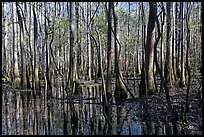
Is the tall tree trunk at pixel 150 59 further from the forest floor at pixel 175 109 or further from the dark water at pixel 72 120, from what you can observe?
the dark water at pixel 72 120

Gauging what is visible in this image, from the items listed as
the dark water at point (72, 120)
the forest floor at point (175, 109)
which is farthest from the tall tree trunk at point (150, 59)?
the dark water at point (72, 120)

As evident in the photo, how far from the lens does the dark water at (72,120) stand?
26.9ft

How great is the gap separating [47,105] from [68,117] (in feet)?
9.19

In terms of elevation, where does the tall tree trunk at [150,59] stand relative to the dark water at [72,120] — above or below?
above

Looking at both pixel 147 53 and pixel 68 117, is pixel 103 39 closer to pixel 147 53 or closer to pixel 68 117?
pixel 147 53

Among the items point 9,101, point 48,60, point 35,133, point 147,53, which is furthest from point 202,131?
point 48,60

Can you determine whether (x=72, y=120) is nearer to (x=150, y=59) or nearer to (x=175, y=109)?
(x=175, y=109)

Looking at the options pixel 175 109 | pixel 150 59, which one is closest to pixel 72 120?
pixel 175 109

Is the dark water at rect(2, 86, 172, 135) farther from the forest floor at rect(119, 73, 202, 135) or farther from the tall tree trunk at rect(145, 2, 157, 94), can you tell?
the tall tree trunk at rect(145, 2, 157, 94)

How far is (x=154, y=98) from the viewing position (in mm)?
12008

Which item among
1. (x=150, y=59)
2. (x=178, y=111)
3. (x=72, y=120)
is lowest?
(x=72, y=120)

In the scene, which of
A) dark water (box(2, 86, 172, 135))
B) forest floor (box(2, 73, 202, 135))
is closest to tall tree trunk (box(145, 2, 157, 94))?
forest floor (box(2, 73, 202, 135))

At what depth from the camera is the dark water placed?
26.9 feet

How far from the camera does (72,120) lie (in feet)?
31.5
